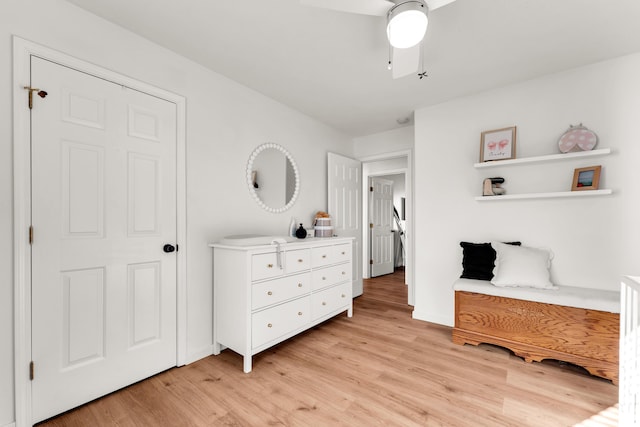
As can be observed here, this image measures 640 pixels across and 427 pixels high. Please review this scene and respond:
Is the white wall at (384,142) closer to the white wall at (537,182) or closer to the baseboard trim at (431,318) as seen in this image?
the white wall at (537,182)

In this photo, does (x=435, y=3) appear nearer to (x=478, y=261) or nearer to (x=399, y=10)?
(x=399, y=10)

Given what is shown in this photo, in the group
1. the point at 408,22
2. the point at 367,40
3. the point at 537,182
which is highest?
the point at 367,40

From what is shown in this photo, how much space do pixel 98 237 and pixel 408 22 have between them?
2.21m

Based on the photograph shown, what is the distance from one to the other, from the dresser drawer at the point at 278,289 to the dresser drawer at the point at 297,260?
7 cm

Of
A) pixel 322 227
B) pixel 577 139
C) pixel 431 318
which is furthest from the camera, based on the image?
pixel 322 227

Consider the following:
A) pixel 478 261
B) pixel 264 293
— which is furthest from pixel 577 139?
pixel 264 293

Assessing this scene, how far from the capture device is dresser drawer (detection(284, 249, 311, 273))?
2412mm

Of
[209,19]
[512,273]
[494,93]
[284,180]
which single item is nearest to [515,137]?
[494,93]

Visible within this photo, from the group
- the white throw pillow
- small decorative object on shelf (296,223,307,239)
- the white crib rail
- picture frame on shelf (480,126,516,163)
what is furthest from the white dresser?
the white crib rail

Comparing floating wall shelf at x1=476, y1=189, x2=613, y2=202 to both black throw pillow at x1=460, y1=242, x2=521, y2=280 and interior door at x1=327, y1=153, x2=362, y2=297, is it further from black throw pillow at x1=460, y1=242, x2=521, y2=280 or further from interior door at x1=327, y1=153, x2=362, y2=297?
interior door at x1=327, y1=153, x2=362, y2=297

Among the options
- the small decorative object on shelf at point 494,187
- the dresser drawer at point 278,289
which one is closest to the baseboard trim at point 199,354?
the dresser drawer at point 278,289

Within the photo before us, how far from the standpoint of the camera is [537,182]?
2.50m

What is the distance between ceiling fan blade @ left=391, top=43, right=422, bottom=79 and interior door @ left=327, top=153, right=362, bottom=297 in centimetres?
189

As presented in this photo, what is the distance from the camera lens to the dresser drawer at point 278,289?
2131mm
